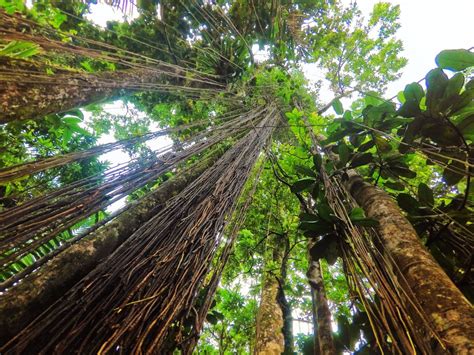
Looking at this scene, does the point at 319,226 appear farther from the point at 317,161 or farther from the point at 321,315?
the point at 321,315

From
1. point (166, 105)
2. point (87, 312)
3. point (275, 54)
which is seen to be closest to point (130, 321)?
point (87, 312)

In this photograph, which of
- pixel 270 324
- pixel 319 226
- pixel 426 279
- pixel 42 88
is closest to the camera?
pixel 426 279

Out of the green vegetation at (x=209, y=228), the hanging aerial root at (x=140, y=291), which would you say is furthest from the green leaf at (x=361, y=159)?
the hanging aerial root at (x=140, y=291)

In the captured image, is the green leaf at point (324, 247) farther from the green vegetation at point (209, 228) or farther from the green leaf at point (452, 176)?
the green leaf at point (452, 176)

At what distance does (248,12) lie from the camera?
422 cm

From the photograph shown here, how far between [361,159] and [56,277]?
167 centimetres

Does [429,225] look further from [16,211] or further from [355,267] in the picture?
[16,211]

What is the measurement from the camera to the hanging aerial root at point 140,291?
831mm

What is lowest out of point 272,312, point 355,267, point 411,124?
point 272,312

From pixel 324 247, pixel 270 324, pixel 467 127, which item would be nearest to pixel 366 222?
pixel 324 247

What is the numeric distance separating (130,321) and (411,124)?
4.92 feet

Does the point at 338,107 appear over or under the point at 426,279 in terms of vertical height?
over

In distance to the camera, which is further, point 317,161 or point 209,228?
point 317,161

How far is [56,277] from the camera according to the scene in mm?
1205
